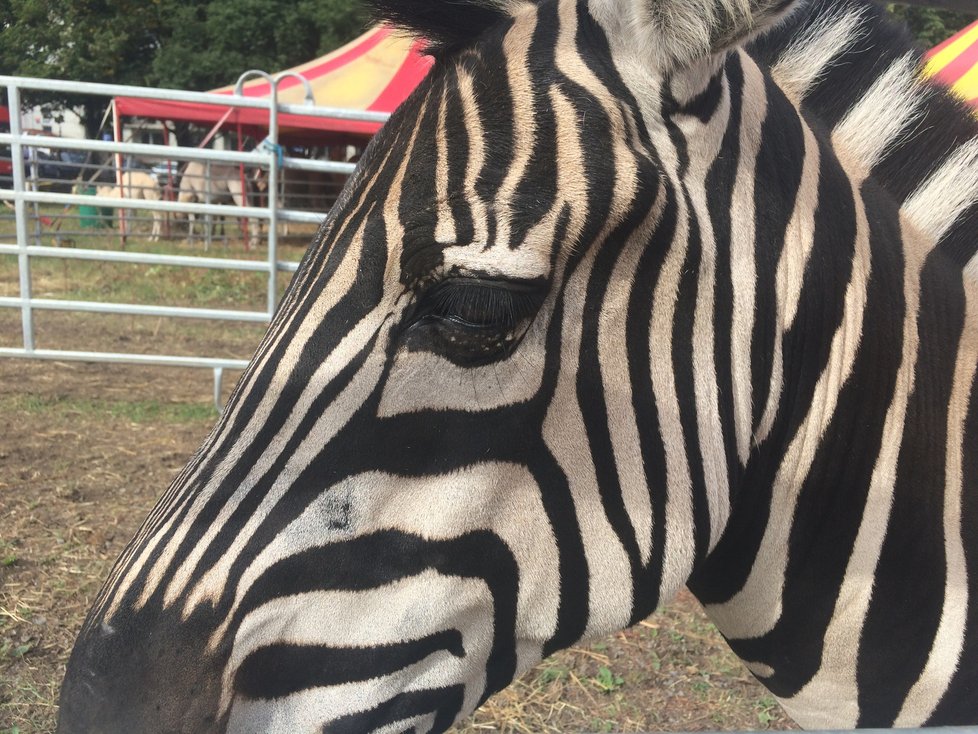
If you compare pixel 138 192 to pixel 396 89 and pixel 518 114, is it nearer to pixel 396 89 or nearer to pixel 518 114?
pixel 396 89

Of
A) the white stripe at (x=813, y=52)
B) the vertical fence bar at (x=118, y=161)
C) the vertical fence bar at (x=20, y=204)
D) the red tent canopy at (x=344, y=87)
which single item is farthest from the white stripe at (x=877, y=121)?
the red tent canopy at (x=344, y=87)

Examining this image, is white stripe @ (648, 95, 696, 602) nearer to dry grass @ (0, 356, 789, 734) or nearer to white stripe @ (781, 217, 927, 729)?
white stripe @ (781, 217, 927, 729)

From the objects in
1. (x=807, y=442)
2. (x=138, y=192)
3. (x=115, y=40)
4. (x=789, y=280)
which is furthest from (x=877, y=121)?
(x=138, y=192)

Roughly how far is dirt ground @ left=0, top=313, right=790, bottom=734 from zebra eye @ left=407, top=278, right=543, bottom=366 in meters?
2.34

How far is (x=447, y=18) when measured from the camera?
142 centimetres

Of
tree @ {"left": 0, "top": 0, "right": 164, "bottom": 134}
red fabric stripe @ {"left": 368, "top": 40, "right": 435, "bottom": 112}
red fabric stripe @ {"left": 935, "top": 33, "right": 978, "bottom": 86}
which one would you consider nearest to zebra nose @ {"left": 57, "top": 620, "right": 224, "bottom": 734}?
tree @ {"left": 0, "top": 0, "right": 164, "bottom": 134}

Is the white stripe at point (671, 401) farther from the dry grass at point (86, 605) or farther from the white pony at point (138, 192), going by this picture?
the white pony at point (138, 192)

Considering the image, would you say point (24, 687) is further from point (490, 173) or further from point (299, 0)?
point (299, 0)

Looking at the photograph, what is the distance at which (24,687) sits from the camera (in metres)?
2.98

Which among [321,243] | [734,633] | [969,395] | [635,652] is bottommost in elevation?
[635,652]

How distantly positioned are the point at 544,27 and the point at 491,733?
268 centimetres

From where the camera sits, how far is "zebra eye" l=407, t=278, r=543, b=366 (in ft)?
3.81

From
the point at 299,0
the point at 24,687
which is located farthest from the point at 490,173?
the point at 299,0

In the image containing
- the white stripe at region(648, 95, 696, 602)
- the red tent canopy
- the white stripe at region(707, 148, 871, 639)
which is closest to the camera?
the white stripe at region(648, 95, 696, 602)
